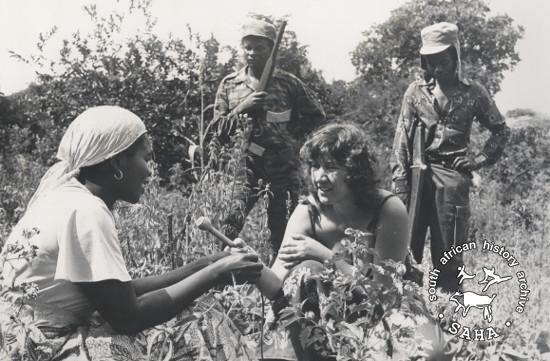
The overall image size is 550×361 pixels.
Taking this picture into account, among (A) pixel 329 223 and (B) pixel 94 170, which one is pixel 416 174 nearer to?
(A) pixel 329 223

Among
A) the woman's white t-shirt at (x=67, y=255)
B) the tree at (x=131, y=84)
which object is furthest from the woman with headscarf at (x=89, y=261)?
the tree at (x=131, y=84)

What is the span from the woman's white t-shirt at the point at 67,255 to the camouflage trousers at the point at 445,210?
2433 millimetres

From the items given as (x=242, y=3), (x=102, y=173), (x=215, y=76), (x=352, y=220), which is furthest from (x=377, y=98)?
(x=102, y=173)

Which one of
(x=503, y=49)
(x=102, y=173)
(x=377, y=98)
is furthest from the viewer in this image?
(x=377, y=98)

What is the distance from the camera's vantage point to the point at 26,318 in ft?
6.15

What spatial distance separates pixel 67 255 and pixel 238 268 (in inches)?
18.3

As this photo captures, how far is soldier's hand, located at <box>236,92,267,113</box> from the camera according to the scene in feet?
14.0

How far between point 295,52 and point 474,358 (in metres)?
2.95

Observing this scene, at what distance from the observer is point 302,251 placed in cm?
234

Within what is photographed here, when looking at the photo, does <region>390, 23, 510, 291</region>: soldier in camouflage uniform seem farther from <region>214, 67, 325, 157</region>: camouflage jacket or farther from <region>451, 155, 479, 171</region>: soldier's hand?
<region>214, 67, 325, 157</region>: camouflage jacket

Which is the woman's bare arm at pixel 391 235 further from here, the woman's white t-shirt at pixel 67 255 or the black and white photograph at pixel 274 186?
the woman's white t-shirt at pixel 67 255

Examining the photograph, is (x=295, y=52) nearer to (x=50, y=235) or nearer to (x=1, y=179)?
(x=1, y=179)

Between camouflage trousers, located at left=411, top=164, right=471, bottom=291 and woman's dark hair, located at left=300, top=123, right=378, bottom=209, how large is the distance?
159cm

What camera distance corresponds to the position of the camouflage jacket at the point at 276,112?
438 cm
